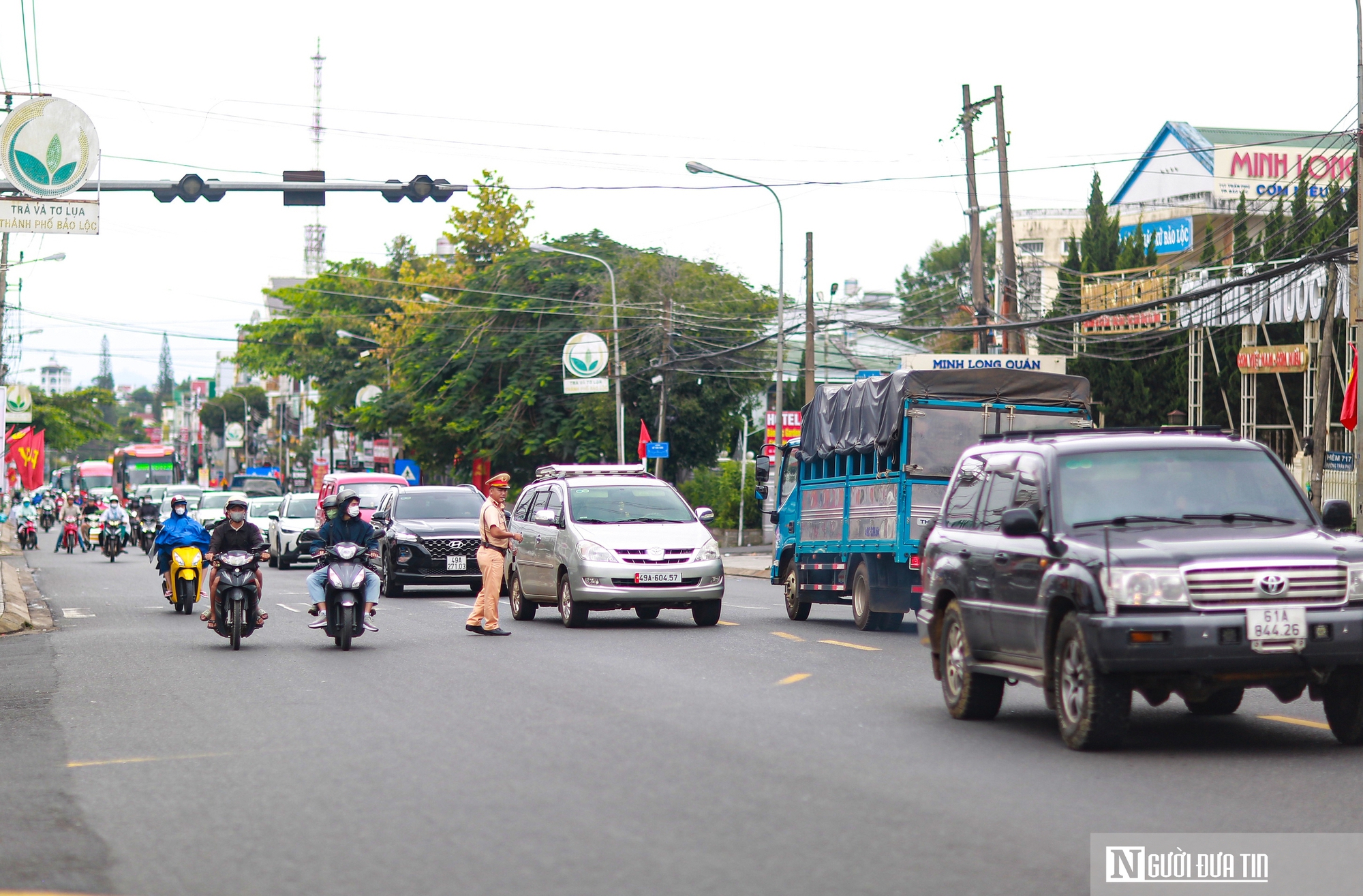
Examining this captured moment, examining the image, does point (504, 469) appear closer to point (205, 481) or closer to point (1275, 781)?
point (1275, 781)

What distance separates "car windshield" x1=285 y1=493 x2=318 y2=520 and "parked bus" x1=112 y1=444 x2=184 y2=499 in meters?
55.4

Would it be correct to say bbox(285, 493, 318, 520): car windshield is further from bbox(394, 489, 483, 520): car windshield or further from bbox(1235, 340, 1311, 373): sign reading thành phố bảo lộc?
bbox(1235, 340, 1311, 373): sign reading thành phố bảo lộc

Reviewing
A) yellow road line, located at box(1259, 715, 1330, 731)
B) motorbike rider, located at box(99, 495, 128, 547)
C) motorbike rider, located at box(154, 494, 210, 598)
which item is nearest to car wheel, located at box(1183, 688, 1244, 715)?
yellow road line, located at box(1259, 715, 1330, 731)

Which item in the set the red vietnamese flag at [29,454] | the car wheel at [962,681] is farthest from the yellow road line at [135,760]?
the red vietnamese flag at [29,454]

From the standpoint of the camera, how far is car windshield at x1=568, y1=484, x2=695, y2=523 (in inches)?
784

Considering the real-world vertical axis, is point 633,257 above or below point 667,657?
above

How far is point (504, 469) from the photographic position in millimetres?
60094

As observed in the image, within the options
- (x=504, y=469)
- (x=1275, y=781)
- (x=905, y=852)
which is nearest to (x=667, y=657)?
(x=1275, y=781)

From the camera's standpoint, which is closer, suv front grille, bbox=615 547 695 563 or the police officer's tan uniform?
the police officer's tan uniform

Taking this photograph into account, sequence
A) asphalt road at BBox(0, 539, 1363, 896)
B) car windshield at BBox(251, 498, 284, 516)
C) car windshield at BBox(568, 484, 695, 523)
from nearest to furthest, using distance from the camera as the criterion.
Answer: asphalt road at BBox(0, 539, 1363, 896) → car windshield at BBox(568, 484, 695, 523) → car windshield at BBox(251, 498, 284, 516)

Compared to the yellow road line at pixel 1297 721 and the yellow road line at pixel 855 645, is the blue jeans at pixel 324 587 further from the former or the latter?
the yellow road line at pixel 1297 721

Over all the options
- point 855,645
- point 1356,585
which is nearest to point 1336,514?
point 1356,585

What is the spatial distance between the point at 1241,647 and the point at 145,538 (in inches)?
1590

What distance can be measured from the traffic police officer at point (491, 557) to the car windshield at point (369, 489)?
1419cm
